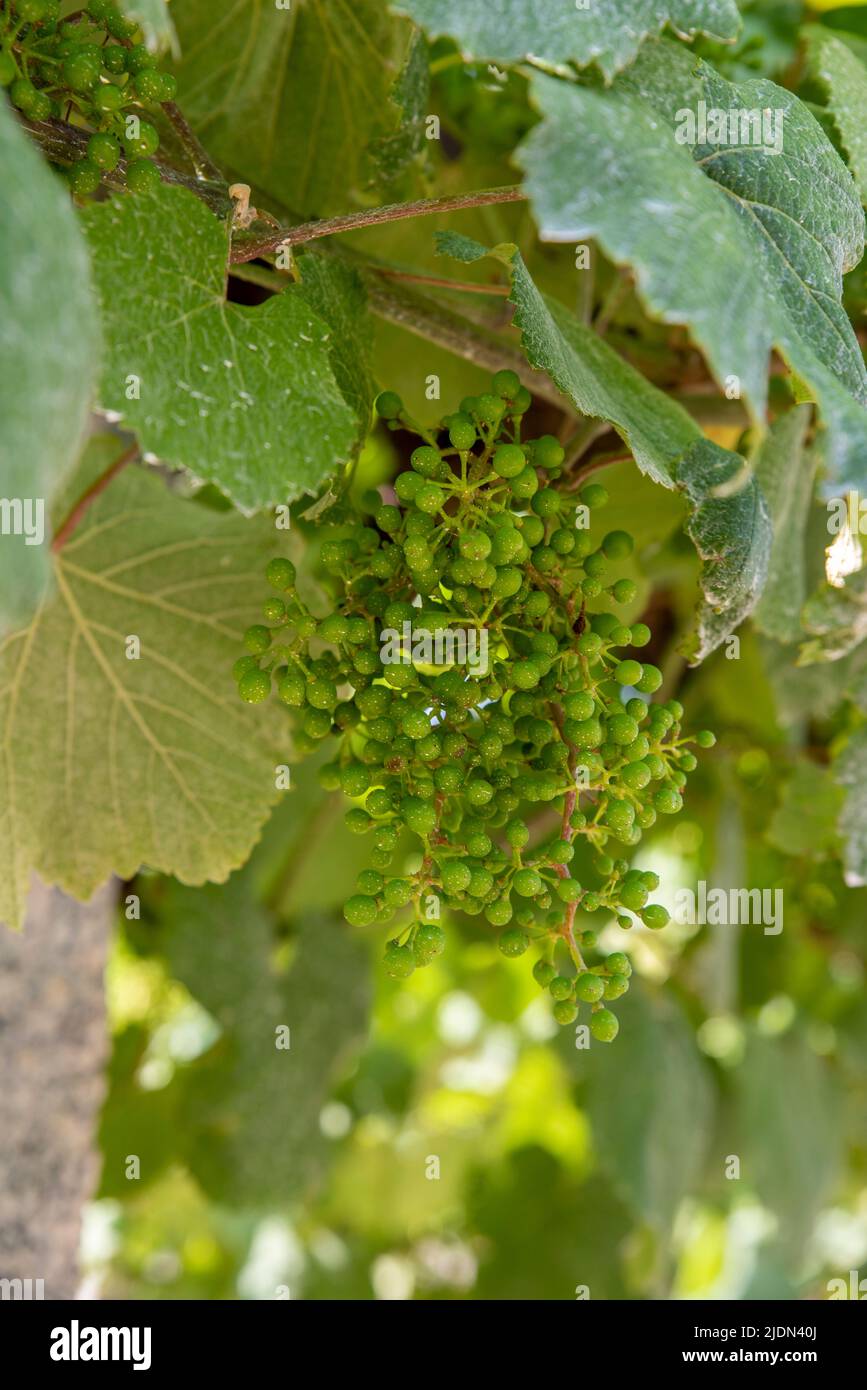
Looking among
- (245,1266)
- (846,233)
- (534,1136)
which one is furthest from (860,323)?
(245,1266)

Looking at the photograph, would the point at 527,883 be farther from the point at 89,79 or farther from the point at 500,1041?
the point at 500,1041

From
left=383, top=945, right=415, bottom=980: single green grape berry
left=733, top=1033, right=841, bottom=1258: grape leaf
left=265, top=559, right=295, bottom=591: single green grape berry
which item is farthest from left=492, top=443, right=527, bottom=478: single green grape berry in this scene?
left=733, top=1033, right=841, bottom=1258: grape leaf

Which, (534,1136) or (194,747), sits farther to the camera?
(534,1136)

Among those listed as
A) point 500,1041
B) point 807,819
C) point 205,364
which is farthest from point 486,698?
point 500,1041

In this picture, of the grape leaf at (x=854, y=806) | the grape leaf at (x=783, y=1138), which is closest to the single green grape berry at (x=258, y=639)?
the grape leaf at (x=854, y=806)

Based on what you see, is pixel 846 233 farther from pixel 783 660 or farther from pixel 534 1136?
pixel 534 1136

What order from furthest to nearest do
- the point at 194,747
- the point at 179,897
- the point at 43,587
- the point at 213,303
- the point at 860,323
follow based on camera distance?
the point at 179,897, the point at 860,323, the point at 194,747, the point at 213,303, the point at 43,587
